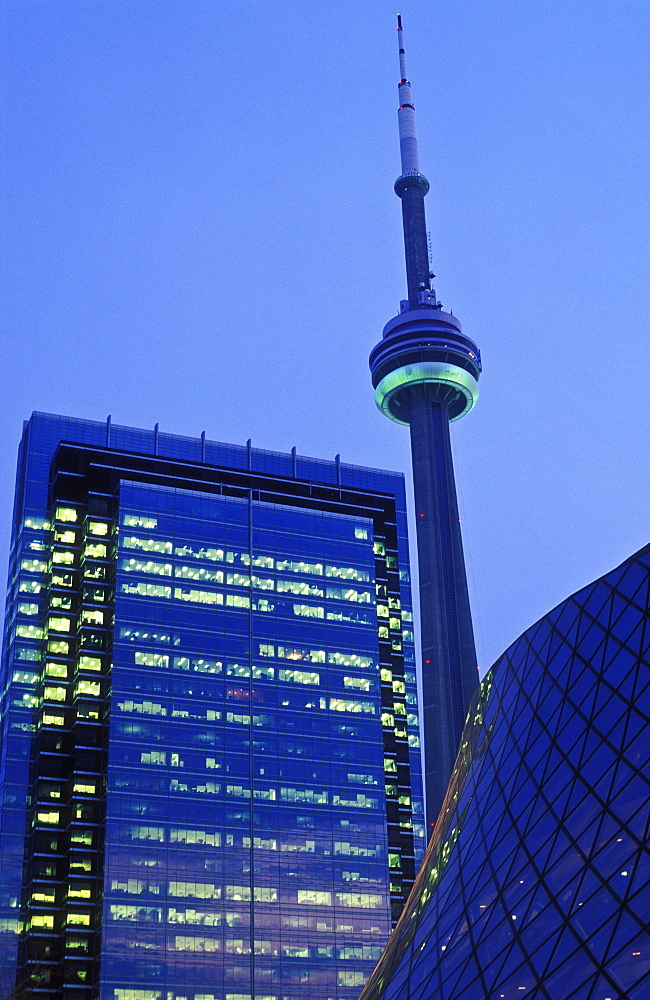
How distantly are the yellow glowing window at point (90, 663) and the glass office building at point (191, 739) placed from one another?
0.72 feet

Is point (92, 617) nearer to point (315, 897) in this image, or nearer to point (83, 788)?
point (83, 788)

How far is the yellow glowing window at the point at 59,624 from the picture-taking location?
16550 centimetres

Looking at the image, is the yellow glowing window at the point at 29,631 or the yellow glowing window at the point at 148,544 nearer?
the yellow glowing window at the point at 148,544

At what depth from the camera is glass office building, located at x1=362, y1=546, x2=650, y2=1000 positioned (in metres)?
41.8

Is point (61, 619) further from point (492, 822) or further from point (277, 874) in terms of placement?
point (492, 822)

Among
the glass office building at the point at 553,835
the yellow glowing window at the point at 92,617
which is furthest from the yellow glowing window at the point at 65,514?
the glass office building at the point at 553,835

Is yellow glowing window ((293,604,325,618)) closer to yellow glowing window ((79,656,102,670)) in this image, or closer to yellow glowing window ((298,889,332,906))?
yellow glowing window ((79,656,102,670))

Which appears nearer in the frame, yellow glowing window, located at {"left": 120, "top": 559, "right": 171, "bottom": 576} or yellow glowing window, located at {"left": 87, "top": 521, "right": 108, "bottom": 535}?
yellow glowing window, located at {"left": 120, "top": 559, "right": 171, "bottom": 576}

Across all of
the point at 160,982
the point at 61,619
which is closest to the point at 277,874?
the point at 160,982

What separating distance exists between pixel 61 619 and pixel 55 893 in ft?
119

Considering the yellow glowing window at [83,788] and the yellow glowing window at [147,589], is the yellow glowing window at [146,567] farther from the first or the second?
the yellow glowing window at [83,788]

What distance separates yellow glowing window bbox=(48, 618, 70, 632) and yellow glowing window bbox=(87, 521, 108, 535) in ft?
40.6

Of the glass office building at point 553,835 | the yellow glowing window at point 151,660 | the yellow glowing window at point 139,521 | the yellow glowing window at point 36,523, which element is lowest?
the glass office building at point 553,835

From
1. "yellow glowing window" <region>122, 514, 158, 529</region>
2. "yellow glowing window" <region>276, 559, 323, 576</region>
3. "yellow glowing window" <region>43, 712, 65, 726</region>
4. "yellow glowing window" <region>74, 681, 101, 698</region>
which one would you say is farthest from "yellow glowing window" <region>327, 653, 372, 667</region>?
"yellow glowing window" <region>43, 712, 65, 726</region>
